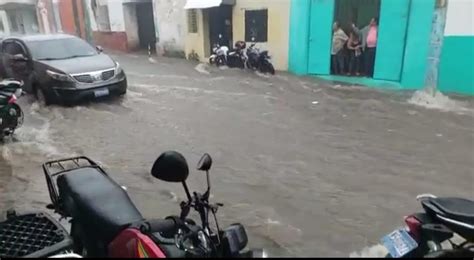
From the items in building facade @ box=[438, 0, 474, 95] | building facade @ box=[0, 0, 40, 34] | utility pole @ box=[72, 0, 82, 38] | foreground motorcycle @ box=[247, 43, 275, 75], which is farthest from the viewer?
building facade @ box=[0, 0, 40, 34]

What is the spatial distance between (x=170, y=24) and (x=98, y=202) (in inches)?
648

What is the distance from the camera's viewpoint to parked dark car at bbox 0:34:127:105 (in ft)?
29.9

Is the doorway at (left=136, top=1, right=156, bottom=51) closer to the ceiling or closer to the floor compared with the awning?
closer to the floor

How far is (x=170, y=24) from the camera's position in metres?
18.5

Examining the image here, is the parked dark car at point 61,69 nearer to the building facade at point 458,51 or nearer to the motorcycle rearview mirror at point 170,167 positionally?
the motorcycle rearview mirror at point 170,167

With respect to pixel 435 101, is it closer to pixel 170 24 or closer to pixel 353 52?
pixel 353 52

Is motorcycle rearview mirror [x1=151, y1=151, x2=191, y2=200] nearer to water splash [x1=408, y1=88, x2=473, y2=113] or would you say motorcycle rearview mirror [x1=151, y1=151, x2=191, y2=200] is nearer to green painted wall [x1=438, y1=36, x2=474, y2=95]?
water splash [x1=408, y1=88, x2=473, y2=113]

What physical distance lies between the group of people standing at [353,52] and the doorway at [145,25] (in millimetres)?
11401

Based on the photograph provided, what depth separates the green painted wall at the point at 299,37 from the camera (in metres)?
13.1

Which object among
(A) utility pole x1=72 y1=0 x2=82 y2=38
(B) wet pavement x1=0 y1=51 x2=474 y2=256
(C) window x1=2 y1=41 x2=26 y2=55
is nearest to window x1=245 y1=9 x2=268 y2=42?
(B) wet pavement x1=0 y1=51 x2=474 y2=256

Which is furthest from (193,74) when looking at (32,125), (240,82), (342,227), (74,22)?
(74,22)

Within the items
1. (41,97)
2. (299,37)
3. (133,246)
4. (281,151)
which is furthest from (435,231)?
(299,37)

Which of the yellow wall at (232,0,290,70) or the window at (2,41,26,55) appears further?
the yellow wall at (232,0,290,70)

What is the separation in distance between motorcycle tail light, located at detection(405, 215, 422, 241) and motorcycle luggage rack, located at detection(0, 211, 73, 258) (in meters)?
2.10
